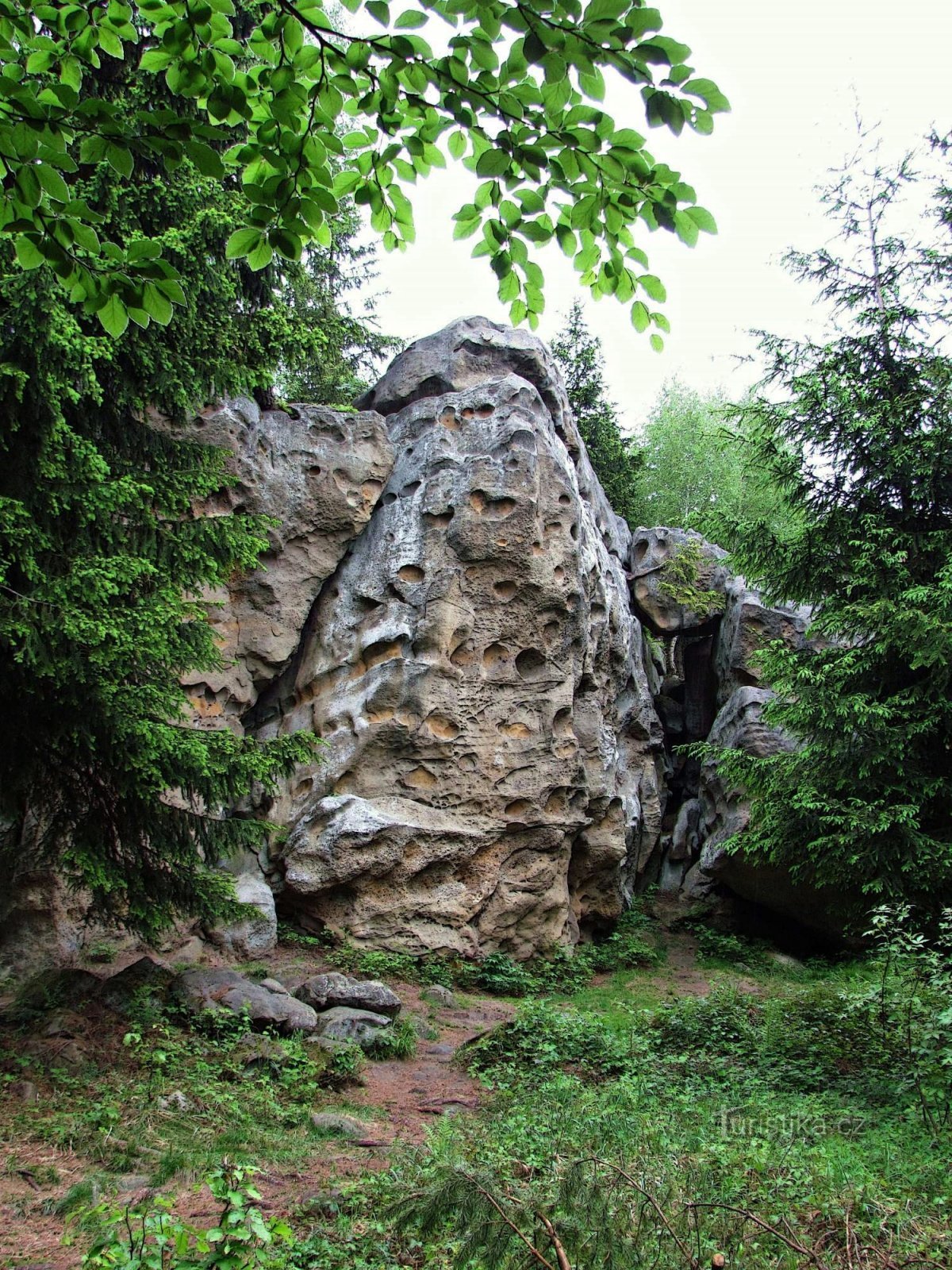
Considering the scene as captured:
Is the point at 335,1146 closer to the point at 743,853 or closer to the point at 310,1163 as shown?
the point at 310,1163

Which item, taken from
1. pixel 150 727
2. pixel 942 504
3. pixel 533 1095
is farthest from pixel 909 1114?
pixel 942 504

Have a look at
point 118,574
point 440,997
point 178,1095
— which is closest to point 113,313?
point 118,574

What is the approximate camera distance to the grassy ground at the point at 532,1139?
3088mm

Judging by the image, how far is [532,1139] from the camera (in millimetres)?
5195

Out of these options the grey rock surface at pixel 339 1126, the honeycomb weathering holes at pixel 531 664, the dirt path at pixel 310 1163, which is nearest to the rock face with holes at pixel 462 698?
the honeycomb weathering holes at pixel 531 664

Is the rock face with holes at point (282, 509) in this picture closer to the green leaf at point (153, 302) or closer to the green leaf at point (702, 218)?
the green leaf at point (153, 302)

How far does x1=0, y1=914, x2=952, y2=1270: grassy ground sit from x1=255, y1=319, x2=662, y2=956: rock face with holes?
10.9ft

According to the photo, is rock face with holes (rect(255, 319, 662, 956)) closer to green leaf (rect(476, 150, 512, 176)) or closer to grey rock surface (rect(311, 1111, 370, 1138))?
grey rock surface (rect(311, 1111, 370, 1138))

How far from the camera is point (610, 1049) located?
7.94m

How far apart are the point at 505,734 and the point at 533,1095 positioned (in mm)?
7423

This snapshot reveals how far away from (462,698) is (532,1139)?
8558 mm

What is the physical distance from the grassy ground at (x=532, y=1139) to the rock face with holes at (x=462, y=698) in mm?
3307

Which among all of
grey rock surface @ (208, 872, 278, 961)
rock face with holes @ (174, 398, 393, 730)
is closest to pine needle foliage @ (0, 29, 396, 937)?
grey rock surface @ (208, 872, 278, 961)

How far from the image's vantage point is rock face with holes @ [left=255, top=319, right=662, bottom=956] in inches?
494
